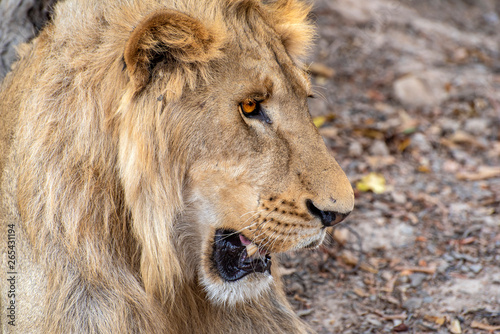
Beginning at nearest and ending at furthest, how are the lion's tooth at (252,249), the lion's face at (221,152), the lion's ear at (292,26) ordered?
the lion's face at (221,152) → the lion's tooth at (252,249) → the lion's ear at (292,26)

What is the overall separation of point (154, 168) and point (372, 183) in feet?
8.37

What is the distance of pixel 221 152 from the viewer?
2.06 metres

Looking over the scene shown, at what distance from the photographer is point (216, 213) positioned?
2123mm

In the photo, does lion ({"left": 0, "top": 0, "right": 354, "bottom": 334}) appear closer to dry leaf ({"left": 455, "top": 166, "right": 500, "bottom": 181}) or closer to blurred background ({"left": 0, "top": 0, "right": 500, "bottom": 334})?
blurred background ({"left": 0, "top": 0, "right": 500, "bottom": 334})

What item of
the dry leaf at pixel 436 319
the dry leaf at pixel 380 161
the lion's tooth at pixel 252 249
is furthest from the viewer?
the dry leaf at pixel 380 161

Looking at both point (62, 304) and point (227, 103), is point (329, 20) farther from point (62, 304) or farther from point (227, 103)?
point (62, 304)

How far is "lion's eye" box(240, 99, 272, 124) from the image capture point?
6.91 ft

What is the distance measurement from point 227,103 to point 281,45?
1.48 feet

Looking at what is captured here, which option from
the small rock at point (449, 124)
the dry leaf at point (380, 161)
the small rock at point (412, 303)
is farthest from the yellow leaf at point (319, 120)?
the small rock at point (412, 303)

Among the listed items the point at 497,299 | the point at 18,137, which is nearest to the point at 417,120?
the point at 497,299

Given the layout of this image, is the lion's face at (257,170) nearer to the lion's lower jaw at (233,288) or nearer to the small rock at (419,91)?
the lion's lower jaw at (233,288)

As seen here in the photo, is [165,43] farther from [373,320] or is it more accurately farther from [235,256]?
[373,320]

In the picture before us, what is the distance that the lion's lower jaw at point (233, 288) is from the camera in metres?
2.24

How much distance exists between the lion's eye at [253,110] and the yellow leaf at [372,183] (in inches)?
88.1
